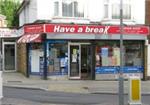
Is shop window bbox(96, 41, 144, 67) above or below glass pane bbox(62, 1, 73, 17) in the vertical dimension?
below

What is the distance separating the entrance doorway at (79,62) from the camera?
3234 cm

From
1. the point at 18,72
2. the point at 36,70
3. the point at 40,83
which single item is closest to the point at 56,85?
the point at 40,83

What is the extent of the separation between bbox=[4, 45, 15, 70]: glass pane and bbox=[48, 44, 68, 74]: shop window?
9347mm

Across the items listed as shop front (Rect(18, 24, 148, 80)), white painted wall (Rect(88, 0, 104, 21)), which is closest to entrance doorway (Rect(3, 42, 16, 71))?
shop front (Rect(18, 24, 148, 80))

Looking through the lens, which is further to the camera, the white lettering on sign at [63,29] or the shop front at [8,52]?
the shop front at [8,52]

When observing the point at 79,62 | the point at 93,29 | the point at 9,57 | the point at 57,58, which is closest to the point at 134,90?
the point at 93,29

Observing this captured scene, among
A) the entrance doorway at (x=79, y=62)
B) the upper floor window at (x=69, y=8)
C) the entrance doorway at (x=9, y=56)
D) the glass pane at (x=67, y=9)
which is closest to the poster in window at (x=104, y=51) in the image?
the entrance doorway at (x=79, y=62)

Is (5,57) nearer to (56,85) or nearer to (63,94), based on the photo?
(56,85)

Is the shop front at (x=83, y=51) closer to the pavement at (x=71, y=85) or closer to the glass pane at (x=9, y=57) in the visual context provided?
the pavement at (x=71, y=85)

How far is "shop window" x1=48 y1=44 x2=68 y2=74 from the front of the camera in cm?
3203

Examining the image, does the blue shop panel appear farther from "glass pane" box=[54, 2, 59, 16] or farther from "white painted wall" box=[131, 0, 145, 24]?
"glass pane" box=[54, 2, 59, 16]

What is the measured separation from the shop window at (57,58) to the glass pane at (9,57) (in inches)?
368

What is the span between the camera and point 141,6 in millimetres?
33281

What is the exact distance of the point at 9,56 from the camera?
134ft
